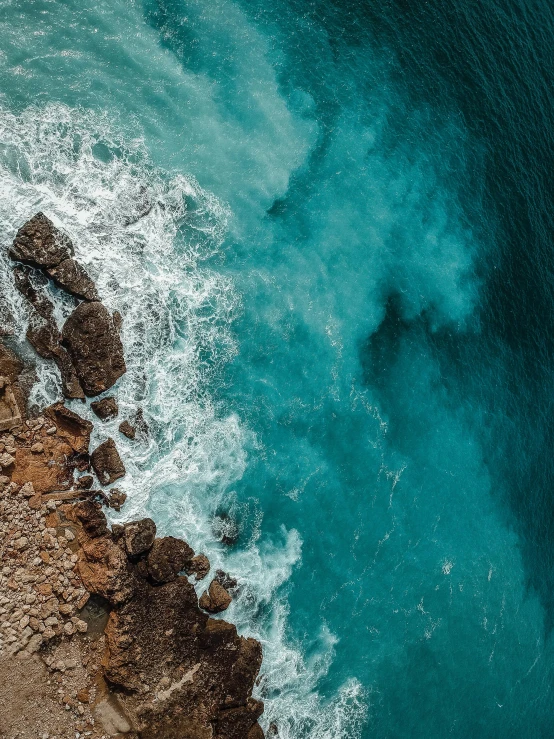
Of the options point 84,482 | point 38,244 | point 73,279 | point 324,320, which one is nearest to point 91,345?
point 73,279

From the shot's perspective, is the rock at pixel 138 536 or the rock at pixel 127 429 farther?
the rock at pixel 127 429

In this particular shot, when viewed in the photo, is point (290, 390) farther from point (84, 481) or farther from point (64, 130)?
point (64, 130)

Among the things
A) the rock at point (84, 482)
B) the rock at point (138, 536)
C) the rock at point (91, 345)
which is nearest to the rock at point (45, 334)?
the rock at point (91, 345)

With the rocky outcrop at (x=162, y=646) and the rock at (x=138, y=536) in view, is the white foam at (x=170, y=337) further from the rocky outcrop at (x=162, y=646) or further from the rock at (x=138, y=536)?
the rocky outcrop at (x=162, y=646)

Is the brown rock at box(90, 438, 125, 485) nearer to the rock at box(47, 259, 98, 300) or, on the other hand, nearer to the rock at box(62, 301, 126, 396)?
the rock at box(62, 301, 126, 396)

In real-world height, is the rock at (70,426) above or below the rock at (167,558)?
above

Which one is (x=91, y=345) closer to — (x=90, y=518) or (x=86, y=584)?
(x=90, y=518)
